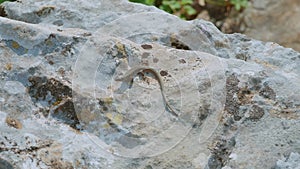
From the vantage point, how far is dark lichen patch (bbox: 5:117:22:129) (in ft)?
4.87

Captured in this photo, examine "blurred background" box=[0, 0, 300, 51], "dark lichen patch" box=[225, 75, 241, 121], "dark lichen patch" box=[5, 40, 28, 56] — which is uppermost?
"dark lichen patch" box=[5, 40, 28, 56]

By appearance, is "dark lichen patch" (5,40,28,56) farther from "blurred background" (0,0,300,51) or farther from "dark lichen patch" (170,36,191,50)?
"blurred background" (0,0,300,51)

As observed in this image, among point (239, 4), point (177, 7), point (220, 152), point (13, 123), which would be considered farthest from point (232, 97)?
point (239, 4)

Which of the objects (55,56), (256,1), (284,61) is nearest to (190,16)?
(256,1)

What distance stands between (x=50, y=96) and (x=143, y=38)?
0.42 m

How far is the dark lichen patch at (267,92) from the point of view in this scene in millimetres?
1633

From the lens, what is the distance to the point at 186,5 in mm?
3598

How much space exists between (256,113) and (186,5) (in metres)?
2.10

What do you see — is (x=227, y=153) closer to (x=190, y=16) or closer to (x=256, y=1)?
(x=190, y=16)

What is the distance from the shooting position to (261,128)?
1.56 meters

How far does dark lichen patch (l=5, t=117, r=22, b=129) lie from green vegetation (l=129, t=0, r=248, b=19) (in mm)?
1945

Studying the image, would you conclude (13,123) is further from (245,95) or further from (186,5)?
(186,5)

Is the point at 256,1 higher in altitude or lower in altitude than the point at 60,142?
lower

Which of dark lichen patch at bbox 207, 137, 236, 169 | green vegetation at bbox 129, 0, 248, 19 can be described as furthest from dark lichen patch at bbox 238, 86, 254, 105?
green vegetation at bbox 129, 0, 248, 19
